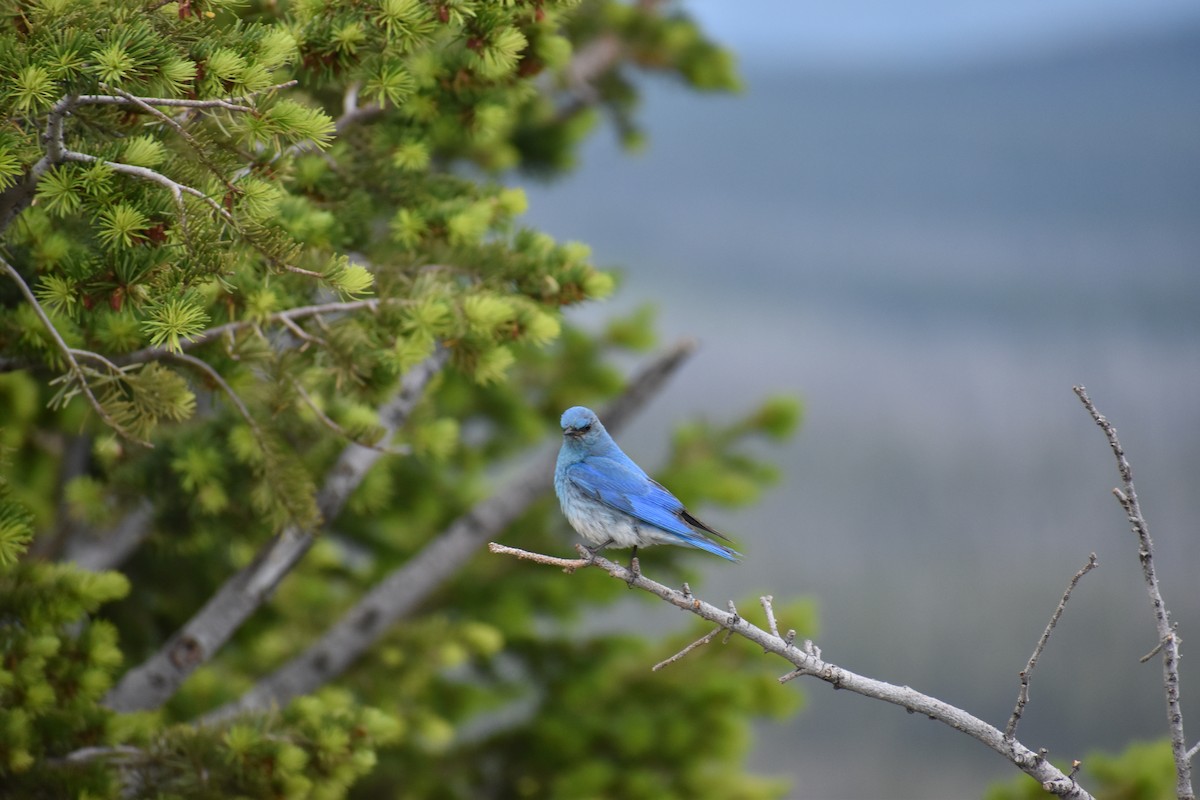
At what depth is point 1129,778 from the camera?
468cm

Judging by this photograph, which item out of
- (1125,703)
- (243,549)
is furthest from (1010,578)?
(243,549)

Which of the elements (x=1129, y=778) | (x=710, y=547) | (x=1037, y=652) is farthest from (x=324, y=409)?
(x=1129, y=778)

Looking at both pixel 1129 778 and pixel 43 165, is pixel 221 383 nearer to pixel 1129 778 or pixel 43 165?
pixel 43 165

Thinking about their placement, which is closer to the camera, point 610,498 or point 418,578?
point 610,498

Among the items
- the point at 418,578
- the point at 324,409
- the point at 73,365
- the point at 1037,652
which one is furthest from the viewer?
the point at 418,578

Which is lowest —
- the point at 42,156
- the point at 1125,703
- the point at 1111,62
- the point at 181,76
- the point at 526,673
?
the point at 1125,703

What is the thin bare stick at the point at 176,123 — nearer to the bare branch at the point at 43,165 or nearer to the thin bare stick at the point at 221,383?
the bare branch at the point at 43,165

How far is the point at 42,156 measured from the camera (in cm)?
229

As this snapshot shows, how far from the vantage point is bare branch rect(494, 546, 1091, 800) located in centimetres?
206

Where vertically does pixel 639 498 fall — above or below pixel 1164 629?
below

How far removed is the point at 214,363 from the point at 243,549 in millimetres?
1866

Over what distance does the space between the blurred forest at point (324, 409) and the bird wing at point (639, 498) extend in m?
0.72

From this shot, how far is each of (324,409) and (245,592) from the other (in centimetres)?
74

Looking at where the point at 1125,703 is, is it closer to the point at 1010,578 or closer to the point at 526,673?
the point at 1010,578
